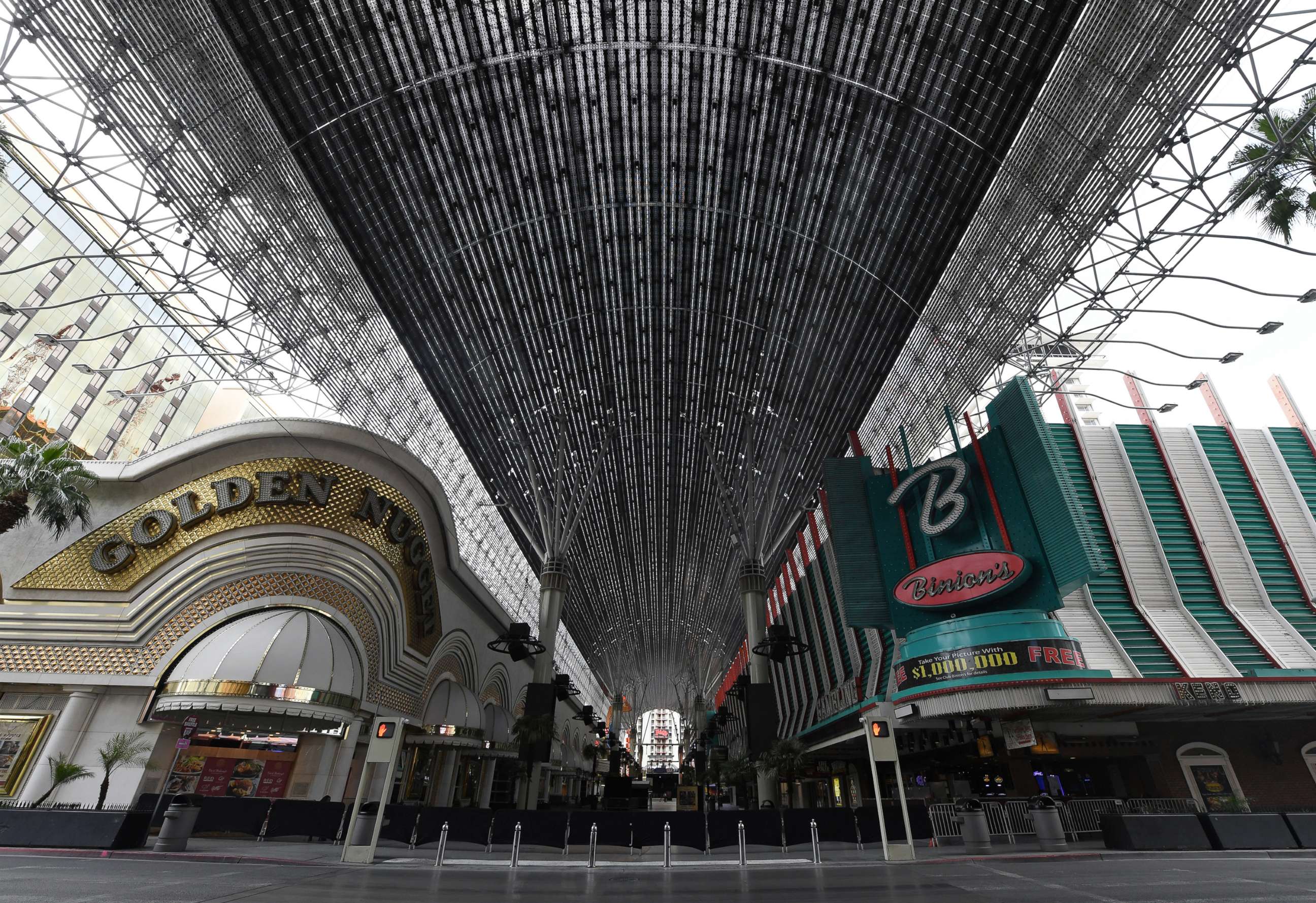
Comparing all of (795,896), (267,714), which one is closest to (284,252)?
(267,714)

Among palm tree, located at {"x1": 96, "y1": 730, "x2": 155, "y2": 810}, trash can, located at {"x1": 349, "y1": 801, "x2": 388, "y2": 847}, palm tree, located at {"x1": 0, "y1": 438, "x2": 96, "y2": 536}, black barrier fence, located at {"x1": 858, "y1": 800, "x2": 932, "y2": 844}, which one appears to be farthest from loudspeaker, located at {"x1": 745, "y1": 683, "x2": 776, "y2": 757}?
palm tree, located at {"x1": 0, "y1": 438, "x2": 96, "y2": 536}

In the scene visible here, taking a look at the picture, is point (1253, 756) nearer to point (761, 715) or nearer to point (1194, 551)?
point (1194, 551)

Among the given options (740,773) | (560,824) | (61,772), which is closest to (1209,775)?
(740,773)

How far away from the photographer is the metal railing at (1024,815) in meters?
18.4

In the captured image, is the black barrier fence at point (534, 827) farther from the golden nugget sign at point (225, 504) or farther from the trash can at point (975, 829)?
the golden nugget sign at point (225, 504)

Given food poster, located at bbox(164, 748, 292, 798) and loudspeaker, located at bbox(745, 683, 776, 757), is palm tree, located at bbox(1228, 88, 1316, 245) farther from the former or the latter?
food poster, located at bbox(164, 748, 292, 798)

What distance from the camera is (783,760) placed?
2761cm

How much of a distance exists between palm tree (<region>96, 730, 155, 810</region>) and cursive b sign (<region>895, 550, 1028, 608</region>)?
25.0 m

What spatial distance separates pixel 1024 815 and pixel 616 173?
28.7 meters

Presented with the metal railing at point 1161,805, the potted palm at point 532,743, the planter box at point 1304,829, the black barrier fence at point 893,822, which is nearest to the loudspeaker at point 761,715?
the potted palm at point 532,743

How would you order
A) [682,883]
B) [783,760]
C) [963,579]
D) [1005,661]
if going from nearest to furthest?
[682,883] < [1005,661] < [963,579] < [783,760]

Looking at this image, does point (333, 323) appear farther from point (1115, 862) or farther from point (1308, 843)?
point (1308, 843)

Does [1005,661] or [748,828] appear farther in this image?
[1005,661]

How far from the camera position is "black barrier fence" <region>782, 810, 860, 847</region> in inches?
647
